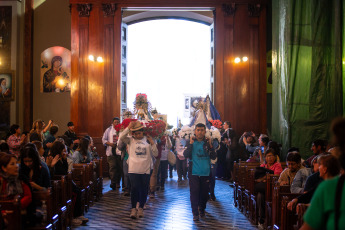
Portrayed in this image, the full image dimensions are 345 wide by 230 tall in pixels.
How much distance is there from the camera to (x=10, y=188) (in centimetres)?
486

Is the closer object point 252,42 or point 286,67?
point 286,67

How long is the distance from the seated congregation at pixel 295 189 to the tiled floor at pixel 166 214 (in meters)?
0.37

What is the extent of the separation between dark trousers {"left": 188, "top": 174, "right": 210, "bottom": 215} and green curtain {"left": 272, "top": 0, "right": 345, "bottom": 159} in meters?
2.87

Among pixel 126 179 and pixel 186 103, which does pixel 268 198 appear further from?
pixel 186 103

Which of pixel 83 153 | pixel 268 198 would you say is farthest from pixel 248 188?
pixel 83 153

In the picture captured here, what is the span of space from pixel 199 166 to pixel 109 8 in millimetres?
8410

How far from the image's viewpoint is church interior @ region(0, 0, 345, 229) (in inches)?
220

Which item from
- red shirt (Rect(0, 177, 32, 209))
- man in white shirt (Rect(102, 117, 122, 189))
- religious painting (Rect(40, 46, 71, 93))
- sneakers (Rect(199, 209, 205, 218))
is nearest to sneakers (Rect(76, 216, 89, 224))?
sneakers (Rect(199, 209, 205, 218))

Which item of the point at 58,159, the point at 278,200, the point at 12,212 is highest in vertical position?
the point at 58,159

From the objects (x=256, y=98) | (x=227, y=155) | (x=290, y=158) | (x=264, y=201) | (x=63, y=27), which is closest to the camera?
(x=290, y=158)

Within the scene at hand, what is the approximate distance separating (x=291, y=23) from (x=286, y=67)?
3.26 feet

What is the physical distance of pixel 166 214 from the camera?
841 centimetres

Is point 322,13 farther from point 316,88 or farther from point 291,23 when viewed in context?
point 316,88

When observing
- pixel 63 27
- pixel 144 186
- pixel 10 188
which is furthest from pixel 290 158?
pixel 63 27
